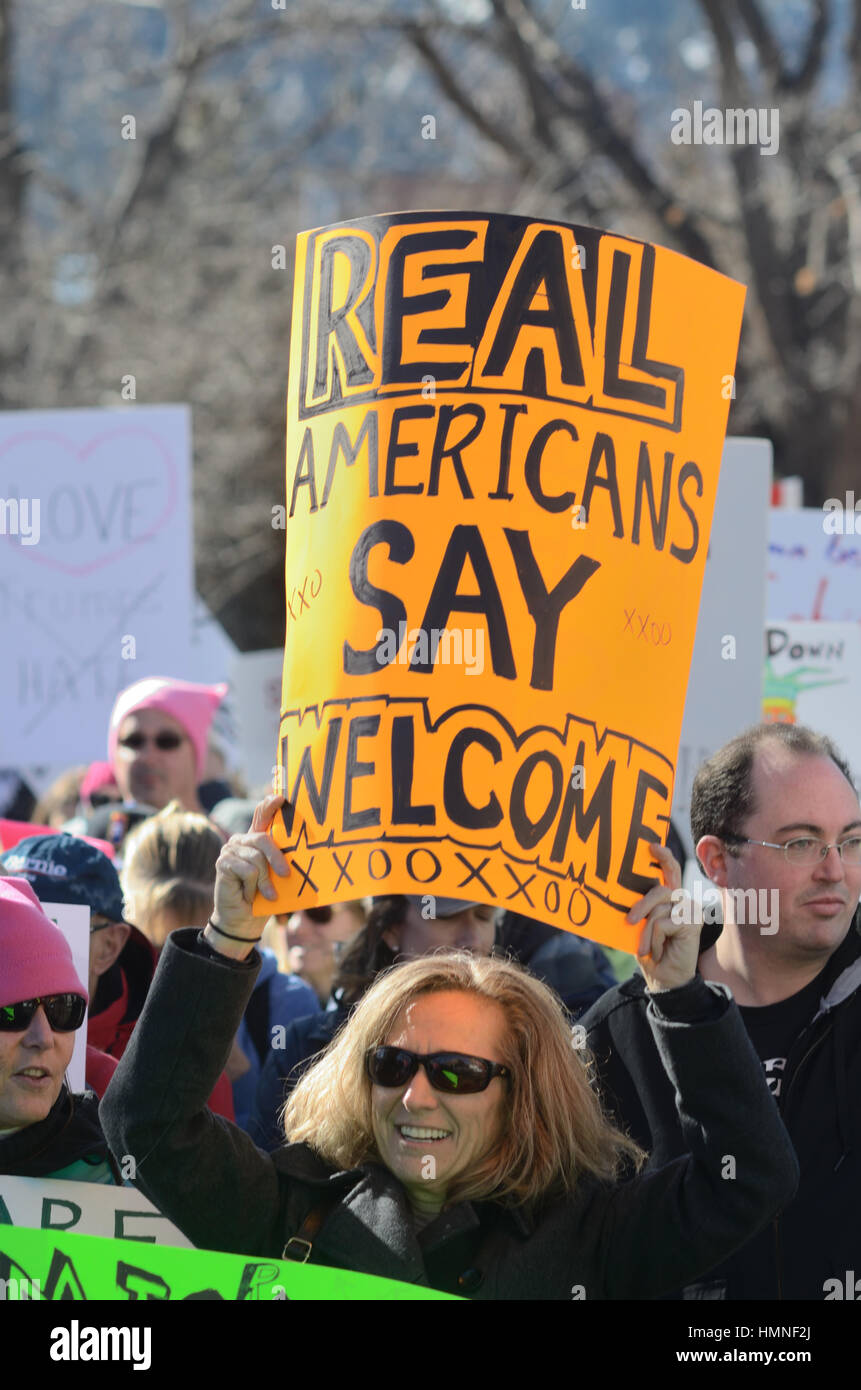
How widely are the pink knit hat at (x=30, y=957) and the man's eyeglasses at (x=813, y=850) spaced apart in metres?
1.13

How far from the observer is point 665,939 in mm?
2574

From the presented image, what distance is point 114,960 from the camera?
3764 mm

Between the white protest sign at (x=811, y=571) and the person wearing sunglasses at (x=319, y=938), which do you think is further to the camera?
the white protest sign at (x=811, y=571)

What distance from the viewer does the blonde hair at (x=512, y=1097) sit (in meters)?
2.67

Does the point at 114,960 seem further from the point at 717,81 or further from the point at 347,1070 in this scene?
the point at 717,81

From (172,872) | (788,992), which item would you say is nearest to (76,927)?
(172,872)

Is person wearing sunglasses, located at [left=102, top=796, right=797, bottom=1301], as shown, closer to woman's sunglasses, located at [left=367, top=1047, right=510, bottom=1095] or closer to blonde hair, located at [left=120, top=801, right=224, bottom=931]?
woman's sunglasses, located at [left=367, top=1047, right=510, bottom=1095]

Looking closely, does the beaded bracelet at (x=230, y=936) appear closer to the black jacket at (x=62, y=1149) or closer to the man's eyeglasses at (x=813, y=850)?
the black jacket at (x=62, y=1149)

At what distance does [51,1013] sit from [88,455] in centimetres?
433

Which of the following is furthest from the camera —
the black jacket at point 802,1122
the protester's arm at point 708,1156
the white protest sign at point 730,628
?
the white protest sign at point 730,628

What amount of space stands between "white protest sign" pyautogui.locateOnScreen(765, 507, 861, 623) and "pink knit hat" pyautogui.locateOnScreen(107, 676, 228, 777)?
1.82 meters

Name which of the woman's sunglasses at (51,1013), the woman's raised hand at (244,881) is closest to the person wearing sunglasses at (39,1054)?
the woman's sunglasses at (51,1013)

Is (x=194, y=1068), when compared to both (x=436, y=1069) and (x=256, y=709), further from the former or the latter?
(x=256, y=709)
